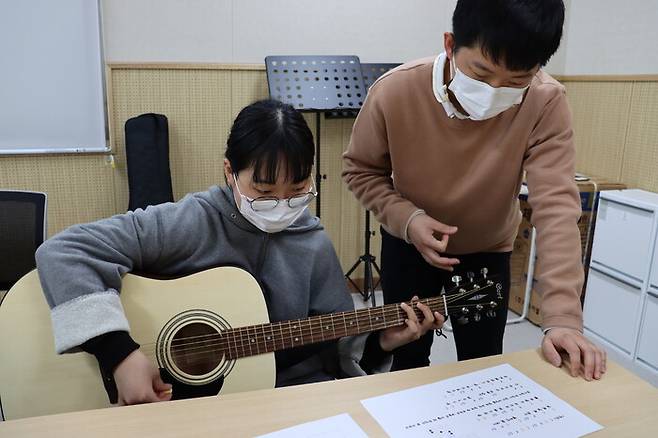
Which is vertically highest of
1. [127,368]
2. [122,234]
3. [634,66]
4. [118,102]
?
[634,66]

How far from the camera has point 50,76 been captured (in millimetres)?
2736

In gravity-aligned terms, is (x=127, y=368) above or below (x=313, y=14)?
below

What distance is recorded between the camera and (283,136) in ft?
4.09

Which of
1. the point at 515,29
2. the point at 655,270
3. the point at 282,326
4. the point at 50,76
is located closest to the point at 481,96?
the point at 515,29

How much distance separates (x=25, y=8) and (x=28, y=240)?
1.39 metres

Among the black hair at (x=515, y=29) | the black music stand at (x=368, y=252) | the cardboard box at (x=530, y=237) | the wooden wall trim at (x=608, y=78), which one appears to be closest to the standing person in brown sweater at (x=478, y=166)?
the black hair at (x=515, y=29)

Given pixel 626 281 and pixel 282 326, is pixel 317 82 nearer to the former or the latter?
pixel 626 281

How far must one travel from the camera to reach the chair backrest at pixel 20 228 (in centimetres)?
180

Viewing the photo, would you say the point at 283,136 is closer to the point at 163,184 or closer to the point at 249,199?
the point at 249,199

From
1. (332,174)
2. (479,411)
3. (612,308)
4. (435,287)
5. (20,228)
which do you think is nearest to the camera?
(479,411)

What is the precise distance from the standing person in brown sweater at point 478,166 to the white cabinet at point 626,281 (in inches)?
52.6

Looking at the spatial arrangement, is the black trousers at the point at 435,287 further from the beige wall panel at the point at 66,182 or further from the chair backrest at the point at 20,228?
the beige wall panel at the point at 66,182

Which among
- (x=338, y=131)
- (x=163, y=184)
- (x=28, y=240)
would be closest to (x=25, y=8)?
(x=163, y=184)

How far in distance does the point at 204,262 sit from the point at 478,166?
0.68 meters
